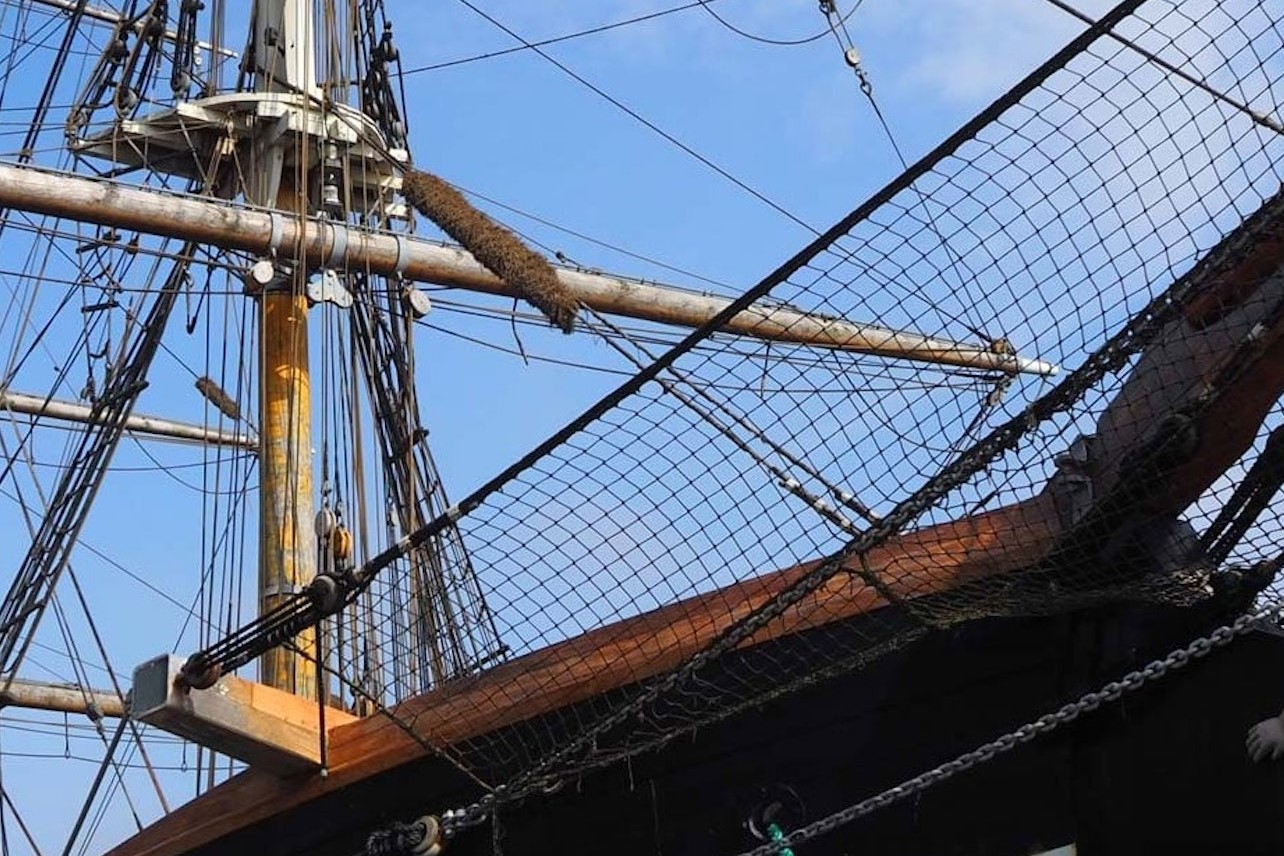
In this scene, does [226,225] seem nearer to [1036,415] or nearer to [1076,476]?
[1076,476]

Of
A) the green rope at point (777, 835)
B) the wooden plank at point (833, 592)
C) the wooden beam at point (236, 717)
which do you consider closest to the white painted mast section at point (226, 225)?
the wooden plank at point (833, 592)

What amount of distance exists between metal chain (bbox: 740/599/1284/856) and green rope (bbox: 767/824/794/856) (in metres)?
0.22

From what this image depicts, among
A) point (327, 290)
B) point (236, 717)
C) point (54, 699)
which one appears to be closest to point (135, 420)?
point (54, 699)

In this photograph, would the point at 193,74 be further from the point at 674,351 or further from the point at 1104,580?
the point at 1104,580

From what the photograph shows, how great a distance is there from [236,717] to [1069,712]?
2.29m

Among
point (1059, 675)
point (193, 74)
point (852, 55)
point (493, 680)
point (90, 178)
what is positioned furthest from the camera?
point (193, 74)

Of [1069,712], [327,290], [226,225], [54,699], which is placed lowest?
[1069,712]

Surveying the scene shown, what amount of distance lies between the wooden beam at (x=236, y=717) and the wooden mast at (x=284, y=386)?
264cm

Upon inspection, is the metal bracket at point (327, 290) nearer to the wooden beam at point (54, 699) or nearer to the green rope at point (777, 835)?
the green rope at point (777, 835)

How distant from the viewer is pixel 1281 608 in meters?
4.84

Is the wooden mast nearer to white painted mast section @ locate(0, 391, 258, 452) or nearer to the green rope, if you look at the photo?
the green rope

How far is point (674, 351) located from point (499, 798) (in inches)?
47.9

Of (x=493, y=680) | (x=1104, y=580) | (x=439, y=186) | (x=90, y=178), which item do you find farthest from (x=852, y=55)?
(x=1104, y=580)

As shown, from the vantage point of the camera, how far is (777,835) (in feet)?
17.9
